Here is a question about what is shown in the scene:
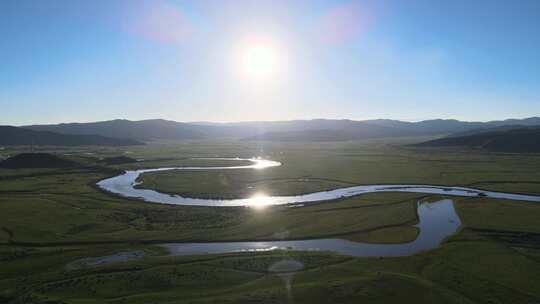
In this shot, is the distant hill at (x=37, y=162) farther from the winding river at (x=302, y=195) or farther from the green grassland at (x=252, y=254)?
the winding river at (x=302, y=195)

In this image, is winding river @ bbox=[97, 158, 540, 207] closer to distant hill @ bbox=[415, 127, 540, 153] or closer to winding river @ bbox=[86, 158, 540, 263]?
winding river @ bbox=[86, 158, 540, 263]

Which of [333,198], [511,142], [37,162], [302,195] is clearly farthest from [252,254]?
[511,142]

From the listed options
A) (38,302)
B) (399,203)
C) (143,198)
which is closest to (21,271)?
(38,302)

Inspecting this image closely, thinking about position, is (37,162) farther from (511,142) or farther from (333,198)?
(511,142)

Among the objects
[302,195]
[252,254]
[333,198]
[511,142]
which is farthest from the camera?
[511,142]

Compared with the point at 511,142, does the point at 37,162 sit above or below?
below

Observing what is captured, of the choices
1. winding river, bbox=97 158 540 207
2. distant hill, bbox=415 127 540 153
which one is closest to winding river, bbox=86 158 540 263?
winding river, bbox=97 158 540 207

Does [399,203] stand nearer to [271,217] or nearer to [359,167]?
[271,217]
